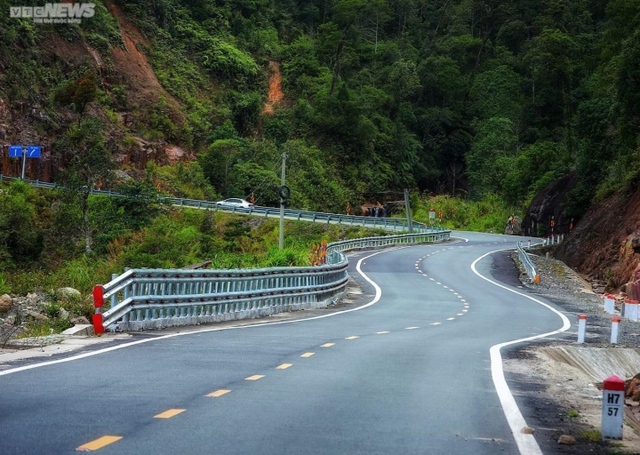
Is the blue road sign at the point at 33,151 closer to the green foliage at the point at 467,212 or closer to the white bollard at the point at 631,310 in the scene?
the green foliage at the point at 467,212

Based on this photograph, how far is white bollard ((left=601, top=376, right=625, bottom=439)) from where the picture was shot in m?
8.77

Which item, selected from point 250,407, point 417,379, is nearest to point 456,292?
point 417,379

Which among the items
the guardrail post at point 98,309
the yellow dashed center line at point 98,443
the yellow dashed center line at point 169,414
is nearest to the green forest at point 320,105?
the guardrail post at point 98,309

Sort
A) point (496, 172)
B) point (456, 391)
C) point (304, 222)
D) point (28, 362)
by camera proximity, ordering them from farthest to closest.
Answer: point (496, 172) → point (304, 222) → point (28, 362) → point (456, 391)

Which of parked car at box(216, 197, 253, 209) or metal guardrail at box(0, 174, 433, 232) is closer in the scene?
metal guardrail at box(0, 174, 433, 232)

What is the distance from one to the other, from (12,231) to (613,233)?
32.0m

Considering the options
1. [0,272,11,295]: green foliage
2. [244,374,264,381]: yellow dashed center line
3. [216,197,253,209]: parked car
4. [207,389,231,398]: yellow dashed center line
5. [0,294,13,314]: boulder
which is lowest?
[0,294,13,314]: boulder

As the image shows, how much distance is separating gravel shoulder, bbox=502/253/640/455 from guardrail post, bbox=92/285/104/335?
692 centimetres

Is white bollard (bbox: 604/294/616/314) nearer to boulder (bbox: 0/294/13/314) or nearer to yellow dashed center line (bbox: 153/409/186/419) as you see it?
boulder (bbox: 0/294/13/314)

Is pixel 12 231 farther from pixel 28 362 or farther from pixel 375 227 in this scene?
pixel 28 362

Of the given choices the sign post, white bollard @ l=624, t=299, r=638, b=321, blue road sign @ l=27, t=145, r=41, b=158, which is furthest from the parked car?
white bollard @ l=624, t=299, r=638, b=321

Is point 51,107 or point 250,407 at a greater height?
point 51,107

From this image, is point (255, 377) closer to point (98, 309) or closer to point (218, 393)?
point (218, 393)

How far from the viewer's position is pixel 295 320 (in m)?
23.7
